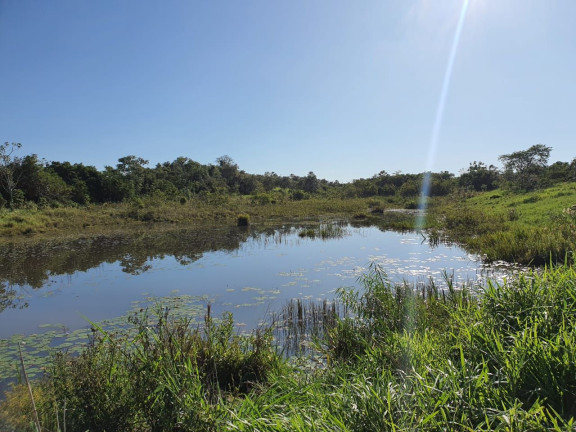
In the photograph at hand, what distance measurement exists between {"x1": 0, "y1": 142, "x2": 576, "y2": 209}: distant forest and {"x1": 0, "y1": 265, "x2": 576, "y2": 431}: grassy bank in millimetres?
30157

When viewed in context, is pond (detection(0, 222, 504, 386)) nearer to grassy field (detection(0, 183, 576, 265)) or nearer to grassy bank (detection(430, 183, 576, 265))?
grassy bank (detection(430, 183, 576, 265))

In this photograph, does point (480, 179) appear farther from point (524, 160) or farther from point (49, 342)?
point (49, 342)

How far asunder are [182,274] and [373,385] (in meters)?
9.59

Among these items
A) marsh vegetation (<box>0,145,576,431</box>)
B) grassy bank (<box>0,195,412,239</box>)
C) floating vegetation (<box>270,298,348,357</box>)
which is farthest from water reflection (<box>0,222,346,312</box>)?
floating vegetation (<box>270,298,348,357</box>)

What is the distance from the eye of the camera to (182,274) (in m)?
11.2

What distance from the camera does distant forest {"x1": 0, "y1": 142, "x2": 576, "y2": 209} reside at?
30062 mm

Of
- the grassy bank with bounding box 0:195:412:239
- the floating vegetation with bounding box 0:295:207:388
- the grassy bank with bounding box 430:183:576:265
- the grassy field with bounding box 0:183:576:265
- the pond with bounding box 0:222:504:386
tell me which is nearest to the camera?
the floating vegetation with bounding box 0:295:207:388

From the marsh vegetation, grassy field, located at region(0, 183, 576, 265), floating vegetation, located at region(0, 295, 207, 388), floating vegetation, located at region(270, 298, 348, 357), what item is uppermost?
grassy field, located at region(0, 183, 576, 265)

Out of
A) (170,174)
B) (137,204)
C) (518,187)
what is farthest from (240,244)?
(170,174)

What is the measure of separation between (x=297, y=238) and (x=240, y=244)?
3495 millimetres

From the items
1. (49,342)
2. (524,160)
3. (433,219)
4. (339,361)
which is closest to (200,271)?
(49,342)

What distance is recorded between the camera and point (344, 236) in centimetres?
1875

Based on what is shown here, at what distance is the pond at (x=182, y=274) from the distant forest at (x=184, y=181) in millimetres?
16202

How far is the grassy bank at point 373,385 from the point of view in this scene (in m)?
2.18
